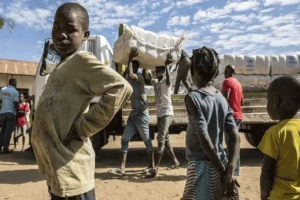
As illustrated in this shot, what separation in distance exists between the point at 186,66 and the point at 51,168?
4.42 metres

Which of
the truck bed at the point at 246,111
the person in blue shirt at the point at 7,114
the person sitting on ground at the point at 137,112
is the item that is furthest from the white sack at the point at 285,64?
the person in blue shirt at the point at 7,114

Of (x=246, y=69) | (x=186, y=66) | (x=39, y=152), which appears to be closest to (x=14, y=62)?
(x=246, y=69)

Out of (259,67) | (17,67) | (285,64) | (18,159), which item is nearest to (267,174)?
(18,159)

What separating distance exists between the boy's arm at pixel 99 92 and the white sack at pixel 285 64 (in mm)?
8595

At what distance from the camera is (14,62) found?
22.3 m

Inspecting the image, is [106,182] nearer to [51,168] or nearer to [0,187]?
[0,187]

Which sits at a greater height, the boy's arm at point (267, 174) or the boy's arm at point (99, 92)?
the boy's arm at point (99, 92)

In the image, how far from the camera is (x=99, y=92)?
1402mm

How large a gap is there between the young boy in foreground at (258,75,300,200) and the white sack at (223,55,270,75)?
7.54m

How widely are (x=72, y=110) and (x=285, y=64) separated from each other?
8924 mm

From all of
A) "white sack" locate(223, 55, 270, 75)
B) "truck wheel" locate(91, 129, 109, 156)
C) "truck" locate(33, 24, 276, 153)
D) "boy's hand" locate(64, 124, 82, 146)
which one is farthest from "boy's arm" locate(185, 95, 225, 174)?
"white sack" locate(223, 55, 270, 75)

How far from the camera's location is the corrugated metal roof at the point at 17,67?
19.8 metres

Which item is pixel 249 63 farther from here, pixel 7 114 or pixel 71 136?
pixel 71 136

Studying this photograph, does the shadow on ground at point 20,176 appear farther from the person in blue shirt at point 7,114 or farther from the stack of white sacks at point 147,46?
the stack of white sacks at point 147,46
